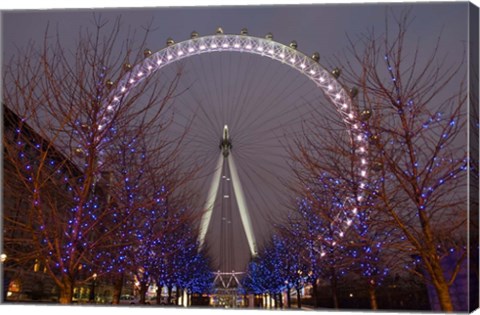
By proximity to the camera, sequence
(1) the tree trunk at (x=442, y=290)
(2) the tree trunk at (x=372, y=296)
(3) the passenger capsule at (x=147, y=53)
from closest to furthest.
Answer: (1) the tree trunk at (x=442, y=290)
(2) the tree trunk at (x=372, y=296)
(3) the passenger capsule at (x=147, y=53)

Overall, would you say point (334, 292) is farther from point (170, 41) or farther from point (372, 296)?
point (170, 41)

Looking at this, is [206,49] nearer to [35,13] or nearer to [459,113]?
[35,13]

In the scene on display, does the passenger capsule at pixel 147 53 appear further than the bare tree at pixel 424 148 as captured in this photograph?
Yes

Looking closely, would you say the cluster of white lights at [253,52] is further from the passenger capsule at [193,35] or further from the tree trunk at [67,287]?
the tree trunk at [67,287]

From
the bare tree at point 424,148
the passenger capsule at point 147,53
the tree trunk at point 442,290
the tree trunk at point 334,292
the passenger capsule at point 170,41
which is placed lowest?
the tree trunk at point 442,290

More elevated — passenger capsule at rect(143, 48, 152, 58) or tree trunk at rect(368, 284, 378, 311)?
passenger capsule at rect(143, 48, 152, 58)

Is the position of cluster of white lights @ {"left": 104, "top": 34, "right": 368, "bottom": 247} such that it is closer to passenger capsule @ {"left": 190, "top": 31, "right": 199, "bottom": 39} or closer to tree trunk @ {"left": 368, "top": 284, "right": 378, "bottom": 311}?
passenger capsule @ {"left": 190, "top": 31, "right": 199, "bottom": 39}

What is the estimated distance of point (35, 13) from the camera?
9875 mm

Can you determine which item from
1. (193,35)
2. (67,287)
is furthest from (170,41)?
(67,287)

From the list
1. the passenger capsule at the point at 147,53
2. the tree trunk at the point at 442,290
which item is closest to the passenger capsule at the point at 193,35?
the passenger capsule at the point at 147,53

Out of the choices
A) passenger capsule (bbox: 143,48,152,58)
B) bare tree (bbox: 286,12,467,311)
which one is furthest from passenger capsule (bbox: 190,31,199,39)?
bare tree (bbox: 286,12,467,311)

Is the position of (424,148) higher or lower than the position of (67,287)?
higher

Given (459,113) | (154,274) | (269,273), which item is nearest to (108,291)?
(154,274)

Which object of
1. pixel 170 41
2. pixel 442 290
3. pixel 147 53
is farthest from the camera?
pixel 170 41
